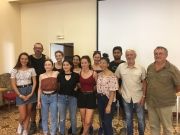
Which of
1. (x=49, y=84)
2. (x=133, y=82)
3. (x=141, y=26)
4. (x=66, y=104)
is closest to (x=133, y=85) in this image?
(x=133, y=82)

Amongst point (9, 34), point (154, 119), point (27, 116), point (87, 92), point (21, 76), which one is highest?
point (9, 34)

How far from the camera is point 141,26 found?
532 cm

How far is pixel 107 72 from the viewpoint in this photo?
3.46 meters

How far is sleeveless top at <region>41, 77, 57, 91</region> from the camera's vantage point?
3.74 metres

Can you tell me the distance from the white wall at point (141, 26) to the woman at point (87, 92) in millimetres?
2125

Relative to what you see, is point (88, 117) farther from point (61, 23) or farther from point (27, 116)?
point (61, 23)

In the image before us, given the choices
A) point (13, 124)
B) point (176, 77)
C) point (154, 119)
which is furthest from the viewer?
point (13, 124)

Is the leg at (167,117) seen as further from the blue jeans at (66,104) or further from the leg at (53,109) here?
the leg at (53,109)

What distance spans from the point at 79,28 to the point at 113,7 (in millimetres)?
1043

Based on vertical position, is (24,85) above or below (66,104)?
above

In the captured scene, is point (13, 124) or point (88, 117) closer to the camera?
point (88, 117)

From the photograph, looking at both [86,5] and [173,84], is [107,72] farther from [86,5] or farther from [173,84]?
[86,5]

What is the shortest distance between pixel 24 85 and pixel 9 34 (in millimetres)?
2999

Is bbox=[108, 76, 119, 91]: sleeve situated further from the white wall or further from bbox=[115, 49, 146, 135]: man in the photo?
the white wall
